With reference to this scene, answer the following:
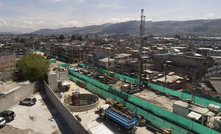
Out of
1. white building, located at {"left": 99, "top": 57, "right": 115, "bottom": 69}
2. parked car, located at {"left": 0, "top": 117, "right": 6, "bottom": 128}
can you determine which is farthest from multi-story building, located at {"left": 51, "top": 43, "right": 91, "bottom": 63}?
parked car, located at {"left": 0, "top": 117, "right": 6, "bottom": 128}

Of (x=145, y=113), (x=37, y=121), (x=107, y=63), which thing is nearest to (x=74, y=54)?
(x=107, y=63)

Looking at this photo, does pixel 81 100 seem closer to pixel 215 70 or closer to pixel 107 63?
pixel 107 63

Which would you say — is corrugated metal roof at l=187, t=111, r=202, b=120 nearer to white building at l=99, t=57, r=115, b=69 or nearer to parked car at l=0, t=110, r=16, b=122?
parked car at l=0, t=110, r=16, b=122

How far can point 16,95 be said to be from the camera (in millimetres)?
24359

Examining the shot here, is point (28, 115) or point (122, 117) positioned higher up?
point (122, 117)

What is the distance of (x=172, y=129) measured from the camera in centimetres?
1600

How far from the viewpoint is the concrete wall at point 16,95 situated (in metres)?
21.8

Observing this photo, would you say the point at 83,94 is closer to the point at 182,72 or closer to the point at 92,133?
the point at 92,133

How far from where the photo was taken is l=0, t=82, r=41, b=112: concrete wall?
21.8 metres

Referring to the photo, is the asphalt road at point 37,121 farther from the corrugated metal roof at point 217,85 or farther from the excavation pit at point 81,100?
the corrugated metal roof at point 217,85

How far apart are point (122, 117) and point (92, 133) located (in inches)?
141

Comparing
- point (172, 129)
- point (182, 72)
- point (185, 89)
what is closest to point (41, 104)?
point (172, 129)

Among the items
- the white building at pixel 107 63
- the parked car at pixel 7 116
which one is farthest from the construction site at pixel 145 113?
the white building at pixel 107 63

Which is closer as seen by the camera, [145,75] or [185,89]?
[185,89]
